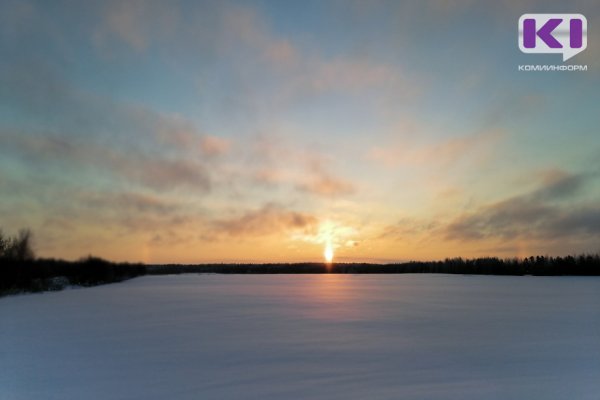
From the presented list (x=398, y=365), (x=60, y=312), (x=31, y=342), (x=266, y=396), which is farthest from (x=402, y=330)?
(x=60, y=312)

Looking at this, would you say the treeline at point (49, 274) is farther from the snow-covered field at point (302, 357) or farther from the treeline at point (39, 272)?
the snow-covered field at point (302, 357)

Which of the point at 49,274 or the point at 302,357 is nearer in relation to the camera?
the point at 302,357

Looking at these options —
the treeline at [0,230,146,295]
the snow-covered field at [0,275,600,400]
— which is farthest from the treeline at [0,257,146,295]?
the snow-covered field at [0,275,600,400]

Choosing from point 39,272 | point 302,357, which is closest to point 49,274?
point 39,272

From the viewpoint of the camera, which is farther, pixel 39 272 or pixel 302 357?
pixel 39 272

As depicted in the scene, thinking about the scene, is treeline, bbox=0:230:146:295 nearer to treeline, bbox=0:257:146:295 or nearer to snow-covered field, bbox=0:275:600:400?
treeline, bbox=0:257:146:295

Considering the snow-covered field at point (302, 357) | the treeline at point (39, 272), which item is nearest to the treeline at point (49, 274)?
the treeline at point (39, 272)

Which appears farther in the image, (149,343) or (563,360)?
(149,343)

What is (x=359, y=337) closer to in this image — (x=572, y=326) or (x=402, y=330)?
(x=402, y=330)

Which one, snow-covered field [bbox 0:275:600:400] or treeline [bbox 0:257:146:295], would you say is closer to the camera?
snow-covered field [bbox 0:275:600:400]

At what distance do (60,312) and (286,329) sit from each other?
24.2 feet

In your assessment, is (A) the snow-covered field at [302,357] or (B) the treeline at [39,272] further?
A: (B) the treeline at [39,272]

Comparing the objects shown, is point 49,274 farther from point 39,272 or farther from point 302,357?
point 302,357

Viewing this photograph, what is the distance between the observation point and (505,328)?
26.1 ft
